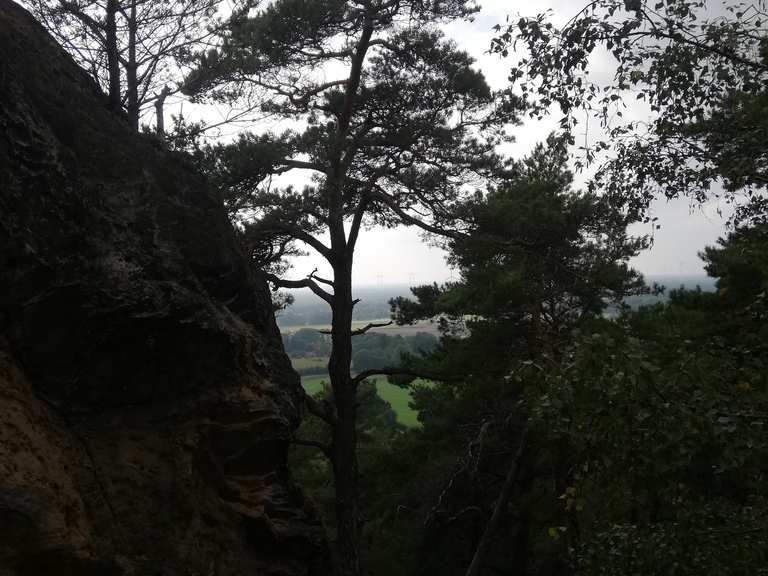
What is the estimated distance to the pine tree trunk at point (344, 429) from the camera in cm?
850

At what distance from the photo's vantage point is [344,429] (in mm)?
8969

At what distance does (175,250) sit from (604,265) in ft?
20.8

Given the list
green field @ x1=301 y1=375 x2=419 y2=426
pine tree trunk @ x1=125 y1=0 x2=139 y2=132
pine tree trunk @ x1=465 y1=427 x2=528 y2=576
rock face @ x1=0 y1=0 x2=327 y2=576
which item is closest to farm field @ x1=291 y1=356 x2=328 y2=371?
green field @ x1=301 y1=375 x2=419 y2=426

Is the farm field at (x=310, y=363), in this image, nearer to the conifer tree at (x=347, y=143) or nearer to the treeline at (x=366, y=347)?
the treeline at (x=366, y=347)

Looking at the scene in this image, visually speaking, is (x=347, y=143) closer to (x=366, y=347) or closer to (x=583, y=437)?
(x=583, y=437)

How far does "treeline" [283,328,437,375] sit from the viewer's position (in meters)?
37.5

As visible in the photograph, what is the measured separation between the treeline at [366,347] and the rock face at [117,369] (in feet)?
51.8

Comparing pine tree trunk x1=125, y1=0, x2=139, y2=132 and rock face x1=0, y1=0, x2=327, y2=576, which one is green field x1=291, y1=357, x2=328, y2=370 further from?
rock face x1=0, y1=0, x2=327, y2=576

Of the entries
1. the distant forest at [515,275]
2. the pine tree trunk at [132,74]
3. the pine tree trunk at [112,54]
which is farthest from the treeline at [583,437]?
the pine tree trunk at [112,54]

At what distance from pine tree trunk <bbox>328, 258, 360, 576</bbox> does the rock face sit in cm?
253

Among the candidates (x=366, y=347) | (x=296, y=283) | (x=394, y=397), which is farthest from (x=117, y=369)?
(x=394, y=397)

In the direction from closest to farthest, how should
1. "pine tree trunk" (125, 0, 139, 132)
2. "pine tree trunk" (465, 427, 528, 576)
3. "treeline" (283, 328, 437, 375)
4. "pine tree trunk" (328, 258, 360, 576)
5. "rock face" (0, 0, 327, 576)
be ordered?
"rock face" (0, 0, 327, 576)
"pine tree trunk" (125, 0, 139, 132)
"pine tree trunk" (328, 258, 360, 576)
"pine tree trunk" (465, 427, 528, 576)
"treeline" (283, 328, 437, 375)

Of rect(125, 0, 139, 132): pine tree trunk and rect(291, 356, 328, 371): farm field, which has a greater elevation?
rect(125, 0, 139, 132): pine tree trunk

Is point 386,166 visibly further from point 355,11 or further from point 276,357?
point 276,357
